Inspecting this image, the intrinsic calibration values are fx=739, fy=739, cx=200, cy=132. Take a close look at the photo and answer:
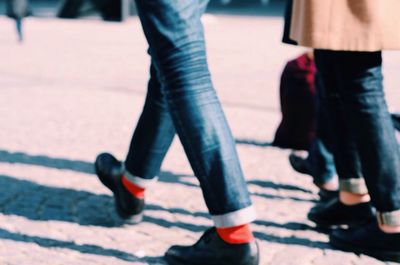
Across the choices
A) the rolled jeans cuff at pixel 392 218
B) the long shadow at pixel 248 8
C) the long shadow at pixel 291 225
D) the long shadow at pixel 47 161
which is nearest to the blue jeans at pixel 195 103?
the rolled jeans cuff at pixel 392 218

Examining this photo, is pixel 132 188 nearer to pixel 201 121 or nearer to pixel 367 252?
pixel 201 121

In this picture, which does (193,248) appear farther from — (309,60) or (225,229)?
(309,60)

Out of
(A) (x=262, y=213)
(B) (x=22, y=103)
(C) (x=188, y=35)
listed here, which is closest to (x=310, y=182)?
(A) (x=262, y=213)

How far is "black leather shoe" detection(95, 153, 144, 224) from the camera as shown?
111 inches

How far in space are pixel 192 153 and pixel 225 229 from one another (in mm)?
256

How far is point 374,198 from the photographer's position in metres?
2.44

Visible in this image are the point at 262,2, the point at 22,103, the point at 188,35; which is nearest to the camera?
the point at 188,35

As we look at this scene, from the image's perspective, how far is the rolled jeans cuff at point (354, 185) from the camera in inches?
106

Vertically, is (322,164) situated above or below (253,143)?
above

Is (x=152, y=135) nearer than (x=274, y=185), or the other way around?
(x=152, y=135)

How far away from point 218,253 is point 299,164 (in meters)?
1.47

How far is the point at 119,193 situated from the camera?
9.29ft

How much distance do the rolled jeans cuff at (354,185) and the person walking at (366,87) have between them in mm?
157

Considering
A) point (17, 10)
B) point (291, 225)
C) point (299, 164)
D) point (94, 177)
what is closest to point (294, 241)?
point (291, 225)
